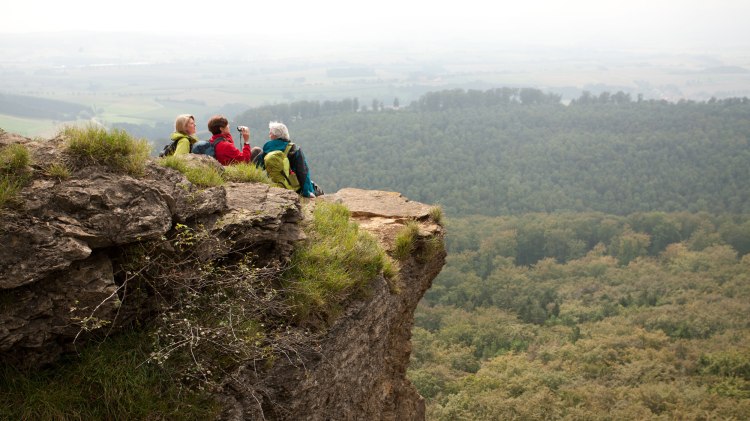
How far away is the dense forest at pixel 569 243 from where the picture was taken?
35781 mm

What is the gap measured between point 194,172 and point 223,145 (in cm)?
216

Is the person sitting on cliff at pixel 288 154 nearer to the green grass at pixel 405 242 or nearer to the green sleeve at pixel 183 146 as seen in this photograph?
the green sleeve at pixel 183 146

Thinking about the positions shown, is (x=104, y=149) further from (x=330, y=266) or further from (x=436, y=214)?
(x=436, y=214)

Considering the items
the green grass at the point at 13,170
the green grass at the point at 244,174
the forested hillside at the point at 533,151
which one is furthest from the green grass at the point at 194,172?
the forested hillside at the point at 533,151

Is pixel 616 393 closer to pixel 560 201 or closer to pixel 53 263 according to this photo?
pixel 53 263

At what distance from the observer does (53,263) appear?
4.73 meters

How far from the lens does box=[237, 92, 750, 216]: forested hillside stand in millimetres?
122625

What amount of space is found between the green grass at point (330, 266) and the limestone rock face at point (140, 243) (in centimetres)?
20

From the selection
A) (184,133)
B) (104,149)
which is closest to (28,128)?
(184,133)

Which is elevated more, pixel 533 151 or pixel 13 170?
pixel 13 170

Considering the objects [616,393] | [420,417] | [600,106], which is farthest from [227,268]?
[600,106]

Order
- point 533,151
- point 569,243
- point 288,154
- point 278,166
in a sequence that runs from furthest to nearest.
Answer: point 533,151, point 569,243, point 288,154, point 278,166

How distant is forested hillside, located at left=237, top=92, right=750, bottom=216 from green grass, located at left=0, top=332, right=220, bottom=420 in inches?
4288

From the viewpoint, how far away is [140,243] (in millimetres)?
5414
